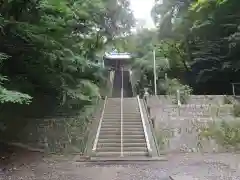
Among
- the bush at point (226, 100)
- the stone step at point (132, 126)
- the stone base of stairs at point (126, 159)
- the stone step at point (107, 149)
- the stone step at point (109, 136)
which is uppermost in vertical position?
→ the bush at point (226, 100)

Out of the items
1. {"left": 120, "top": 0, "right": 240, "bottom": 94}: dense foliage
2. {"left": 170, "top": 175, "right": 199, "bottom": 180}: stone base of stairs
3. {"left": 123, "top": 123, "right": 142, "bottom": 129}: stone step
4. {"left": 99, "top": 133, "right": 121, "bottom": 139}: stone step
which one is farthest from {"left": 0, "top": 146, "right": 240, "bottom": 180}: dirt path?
{"left": 120, "top": 0, "right": 240, "bottom": 94}: dense foliage

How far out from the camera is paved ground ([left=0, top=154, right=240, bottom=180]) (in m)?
9.73

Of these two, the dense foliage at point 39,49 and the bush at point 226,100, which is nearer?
the dense foliage at point 39,49

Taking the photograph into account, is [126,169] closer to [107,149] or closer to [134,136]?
[107,149]

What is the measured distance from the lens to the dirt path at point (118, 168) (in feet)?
32.0

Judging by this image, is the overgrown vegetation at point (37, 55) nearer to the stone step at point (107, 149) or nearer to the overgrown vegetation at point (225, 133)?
the stone step at point (107, 149)

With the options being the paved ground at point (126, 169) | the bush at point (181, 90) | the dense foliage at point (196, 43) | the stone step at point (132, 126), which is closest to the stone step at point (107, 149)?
the paved ground at point (126, 169)

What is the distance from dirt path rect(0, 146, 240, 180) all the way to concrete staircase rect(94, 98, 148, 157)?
1254mm


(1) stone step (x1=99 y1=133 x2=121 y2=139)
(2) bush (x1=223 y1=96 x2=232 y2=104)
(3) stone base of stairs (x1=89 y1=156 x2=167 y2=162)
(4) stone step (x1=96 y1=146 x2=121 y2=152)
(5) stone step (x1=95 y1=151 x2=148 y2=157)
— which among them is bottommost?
(3) stone base of stairs (x1=89 y1=156 x2=167 y2=162)

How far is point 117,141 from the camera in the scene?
1415 cm

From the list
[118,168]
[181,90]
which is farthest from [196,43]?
[118,168]

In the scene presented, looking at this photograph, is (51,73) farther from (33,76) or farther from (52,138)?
(52,138)

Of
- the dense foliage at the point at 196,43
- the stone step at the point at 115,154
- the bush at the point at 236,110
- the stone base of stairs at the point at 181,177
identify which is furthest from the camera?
the dense foliage at the point at 196,43

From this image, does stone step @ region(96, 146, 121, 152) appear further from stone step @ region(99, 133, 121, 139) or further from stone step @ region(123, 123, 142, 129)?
stone step @ region(123, 123, 142, 129)
